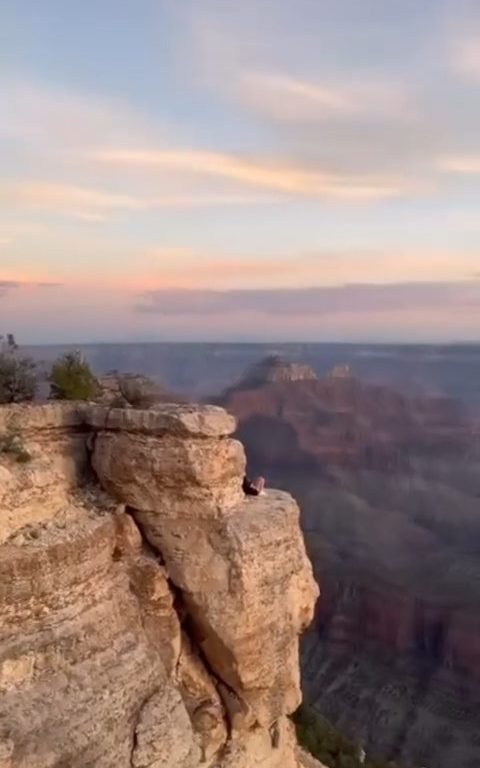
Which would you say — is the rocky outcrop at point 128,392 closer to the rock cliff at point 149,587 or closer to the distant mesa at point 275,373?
the rock cliff at point 149,587

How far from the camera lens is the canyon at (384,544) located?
35.1 metres

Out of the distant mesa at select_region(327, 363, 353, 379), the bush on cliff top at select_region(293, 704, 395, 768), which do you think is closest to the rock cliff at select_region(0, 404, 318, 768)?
the bush on cliff top at select_region(293, 704, 395, 768)

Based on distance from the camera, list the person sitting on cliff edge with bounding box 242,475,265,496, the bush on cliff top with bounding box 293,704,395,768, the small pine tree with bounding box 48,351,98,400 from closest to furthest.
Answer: the person sitting on cliff edge with bounding box 242,475,265,496 → the small pine tree with bounding box 48,351,98,400 → the bush on cliff top with bounding box 293,704,395,768

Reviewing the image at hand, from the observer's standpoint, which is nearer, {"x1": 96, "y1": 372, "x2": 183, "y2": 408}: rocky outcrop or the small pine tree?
{"x1": 96, "y1": 372, "x2": 183, "y2": 408}: rocky outcrop

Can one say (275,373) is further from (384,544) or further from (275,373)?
(384,544)

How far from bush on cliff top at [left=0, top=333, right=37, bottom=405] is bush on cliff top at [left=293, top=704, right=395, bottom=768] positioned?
1212 centimetres

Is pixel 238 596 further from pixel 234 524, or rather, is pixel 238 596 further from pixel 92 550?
pixel 92 550

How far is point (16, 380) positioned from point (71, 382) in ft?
2.43

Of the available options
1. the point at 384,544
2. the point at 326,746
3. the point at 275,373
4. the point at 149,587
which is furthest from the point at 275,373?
the point at 149,587

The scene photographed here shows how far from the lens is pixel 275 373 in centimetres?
7669

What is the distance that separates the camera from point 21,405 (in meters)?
10.3

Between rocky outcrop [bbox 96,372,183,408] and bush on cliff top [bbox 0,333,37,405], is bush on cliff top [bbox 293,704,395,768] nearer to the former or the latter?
rocky outcrop [bbox 96,372,183,408]

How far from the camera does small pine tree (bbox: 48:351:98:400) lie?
11.9 m

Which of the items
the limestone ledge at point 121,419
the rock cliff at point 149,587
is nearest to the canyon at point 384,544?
the rock cliff at point 149,587
